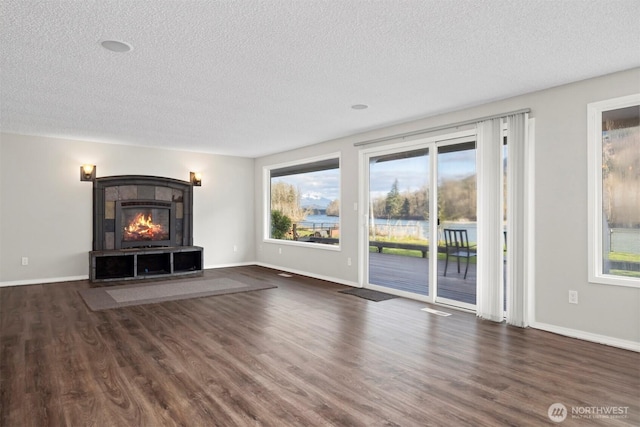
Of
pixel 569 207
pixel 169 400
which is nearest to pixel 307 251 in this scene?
pixel 569 207

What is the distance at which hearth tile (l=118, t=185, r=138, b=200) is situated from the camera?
711cm

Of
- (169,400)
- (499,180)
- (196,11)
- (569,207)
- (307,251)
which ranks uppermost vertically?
(196,11)

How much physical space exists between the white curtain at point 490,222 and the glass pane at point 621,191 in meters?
0.93

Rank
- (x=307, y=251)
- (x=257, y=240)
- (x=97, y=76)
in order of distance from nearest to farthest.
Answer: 1. (x=97, y=76)
2. (x=307, y=251)
3. (x=257, y=240)

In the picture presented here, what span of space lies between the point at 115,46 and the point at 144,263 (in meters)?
5.03

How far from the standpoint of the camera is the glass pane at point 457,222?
15.5ft

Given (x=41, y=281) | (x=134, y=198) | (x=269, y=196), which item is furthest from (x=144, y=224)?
(x=269, y=196)

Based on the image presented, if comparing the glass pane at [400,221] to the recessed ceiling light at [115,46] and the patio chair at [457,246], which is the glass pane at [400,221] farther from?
the recessed ceiling light at [115,46]

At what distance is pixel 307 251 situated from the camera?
7281 mm

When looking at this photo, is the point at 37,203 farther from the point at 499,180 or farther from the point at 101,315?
the point at 499,180

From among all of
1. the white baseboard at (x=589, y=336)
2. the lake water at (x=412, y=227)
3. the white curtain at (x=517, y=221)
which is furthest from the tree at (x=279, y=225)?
the white baseboard at (x=589, y=336)

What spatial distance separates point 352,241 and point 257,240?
318 centimetres

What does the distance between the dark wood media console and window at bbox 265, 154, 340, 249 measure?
1.78m

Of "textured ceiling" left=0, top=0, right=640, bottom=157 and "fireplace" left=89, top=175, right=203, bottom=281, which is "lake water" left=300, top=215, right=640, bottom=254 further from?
"fireplace" left=89, top=175, right=203, bottom=281
